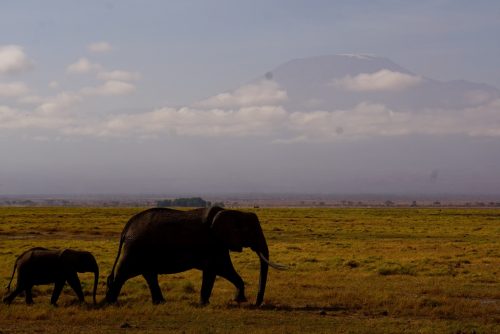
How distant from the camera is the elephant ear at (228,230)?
58.3ft

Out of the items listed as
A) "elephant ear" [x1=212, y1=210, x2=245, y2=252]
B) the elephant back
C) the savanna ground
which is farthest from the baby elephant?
"elephant ear" [x1=212, y1=210, x2=245, y2=252]

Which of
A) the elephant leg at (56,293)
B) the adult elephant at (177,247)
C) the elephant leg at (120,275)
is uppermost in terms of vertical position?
the adult elephant at (177,247)

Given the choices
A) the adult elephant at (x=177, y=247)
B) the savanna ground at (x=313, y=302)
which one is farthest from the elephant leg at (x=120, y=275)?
the savanna ground at (x=313, y=302)

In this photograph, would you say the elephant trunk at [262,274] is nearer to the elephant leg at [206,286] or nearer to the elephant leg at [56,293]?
the elephant leg at [206,286]

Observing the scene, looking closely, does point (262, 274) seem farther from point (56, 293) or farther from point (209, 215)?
point (56, 293)

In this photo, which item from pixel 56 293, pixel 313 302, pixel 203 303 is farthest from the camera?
pixel 313 302

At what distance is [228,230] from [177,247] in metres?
1.44

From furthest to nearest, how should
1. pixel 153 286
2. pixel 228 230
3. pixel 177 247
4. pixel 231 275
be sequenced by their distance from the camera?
pixel 231 275 < pixel 153 286 < pixel 228 230 < pixel 177 247

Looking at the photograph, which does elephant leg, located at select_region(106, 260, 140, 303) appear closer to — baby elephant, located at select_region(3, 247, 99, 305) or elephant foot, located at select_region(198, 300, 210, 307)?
baby elephant, located at select_region(3, 247, 99, 305)

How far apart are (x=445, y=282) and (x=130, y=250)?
12195 millimetres

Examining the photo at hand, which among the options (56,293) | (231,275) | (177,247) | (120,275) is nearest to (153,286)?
(120,275)

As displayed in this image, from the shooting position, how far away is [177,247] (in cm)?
1767

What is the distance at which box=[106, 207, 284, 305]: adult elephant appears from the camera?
696 inches

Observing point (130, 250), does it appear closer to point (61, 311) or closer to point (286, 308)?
point (61, 311)
